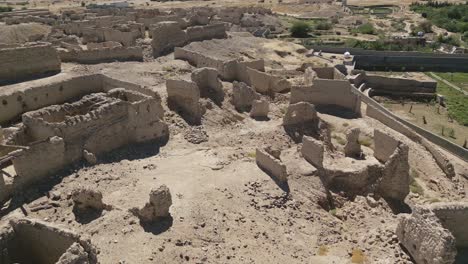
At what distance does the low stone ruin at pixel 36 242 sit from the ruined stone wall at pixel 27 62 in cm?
1307

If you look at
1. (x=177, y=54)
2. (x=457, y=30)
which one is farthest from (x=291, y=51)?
(x=457, y=30)

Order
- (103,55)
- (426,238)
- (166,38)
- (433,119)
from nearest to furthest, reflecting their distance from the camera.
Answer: (426,238) → (103,55) → (433,119) → (166,38)

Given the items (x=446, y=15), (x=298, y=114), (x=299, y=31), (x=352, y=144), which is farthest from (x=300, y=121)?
(x=446, y=15)

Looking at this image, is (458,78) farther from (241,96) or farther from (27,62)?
(27,62)

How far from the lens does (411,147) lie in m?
21.9

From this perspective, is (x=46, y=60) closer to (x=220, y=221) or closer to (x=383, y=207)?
(x=220, y=221)

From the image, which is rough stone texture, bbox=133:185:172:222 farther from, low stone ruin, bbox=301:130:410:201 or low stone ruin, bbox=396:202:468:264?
low stone ruin, bbox=396:202:468:264

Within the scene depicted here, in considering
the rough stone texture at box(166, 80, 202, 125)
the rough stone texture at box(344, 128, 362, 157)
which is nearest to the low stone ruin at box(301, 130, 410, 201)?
the rough stone texture at box(344, 128, 362, 157)

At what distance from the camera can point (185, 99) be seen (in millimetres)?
20812

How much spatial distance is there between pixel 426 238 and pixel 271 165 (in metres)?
6.08

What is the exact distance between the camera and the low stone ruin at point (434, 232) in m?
11.8

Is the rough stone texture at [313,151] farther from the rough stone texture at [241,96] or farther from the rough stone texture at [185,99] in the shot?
the rough stone texture at [241,96]

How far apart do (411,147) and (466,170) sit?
262 centimetres

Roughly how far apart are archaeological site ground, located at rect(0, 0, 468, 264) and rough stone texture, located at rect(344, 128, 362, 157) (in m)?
0.06
